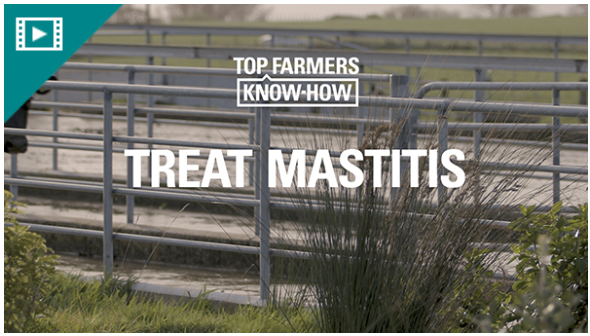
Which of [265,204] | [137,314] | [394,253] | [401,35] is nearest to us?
[394,253]

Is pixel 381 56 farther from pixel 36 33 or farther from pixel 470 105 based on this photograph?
pixel 470 105

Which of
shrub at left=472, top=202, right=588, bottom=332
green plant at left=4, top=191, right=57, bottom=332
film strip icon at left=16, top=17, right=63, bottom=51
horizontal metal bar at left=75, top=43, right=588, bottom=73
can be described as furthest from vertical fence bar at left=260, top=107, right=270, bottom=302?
horizontal metal bar at left=75, top=43, right=588, bottom=73

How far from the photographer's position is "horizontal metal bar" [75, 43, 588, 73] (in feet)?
26.1

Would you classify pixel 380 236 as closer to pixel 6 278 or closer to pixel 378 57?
pixel 6 278

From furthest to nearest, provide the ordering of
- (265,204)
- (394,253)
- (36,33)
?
(36,33) < (265,204) < (394,253)

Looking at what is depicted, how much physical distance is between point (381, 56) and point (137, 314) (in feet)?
17.4

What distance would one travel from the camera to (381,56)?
8422 millimetres

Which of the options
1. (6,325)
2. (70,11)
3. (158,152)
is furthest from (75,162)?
(6,325)

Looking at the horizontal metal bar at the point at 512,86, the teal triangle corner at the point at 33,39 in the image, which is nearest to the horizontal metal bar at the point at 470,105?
the horizontal metal bar at the point at 512,86

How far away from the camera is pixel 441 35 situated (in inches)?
552

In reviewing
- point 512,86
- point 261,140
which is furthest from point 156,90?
point 512,86

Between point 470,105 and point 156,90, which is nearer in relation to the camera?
point 470,105

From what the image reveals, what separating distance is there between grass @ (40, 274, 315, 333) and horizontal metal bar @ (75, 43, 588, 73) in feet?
13.2

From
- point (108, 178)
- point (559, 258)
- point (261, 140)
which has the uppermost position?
point (261, 140)
